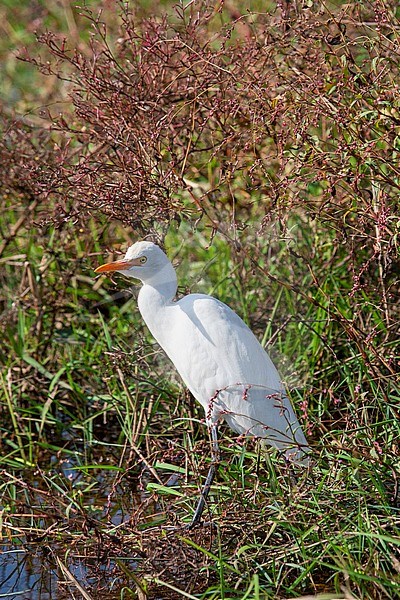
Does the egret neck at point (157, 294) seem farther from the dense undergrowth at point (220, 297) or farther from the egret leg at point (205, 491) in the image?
the egret leg at point (205, 491)

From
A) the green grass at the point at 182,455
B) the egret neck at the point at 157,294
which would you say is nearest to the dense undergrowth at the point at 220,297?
the green grass at the point at 182,455

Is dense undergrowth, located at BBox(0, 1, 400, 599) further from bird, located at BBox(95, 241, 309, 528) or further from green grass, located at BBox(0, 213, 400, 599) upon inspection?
bird, located at BBox(95, 241, 309, 528)

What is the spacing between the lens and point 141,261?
3.47m

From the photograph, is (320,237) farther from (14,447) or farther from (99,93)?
(14,447)

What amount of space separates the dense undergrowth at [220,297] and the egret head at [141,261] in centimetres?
22

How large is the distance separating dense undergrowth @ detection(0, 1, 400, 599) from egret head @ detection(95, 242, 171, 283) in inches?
8.6

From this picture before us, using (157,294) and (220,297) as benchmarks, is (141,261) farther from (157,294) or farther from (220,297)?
(220,297)

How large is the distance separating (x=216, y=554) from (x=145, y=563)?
0.24 m

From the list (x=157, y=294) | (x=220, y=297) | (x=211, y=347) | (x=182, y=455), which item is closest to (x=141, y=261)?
(x=157, y=294)

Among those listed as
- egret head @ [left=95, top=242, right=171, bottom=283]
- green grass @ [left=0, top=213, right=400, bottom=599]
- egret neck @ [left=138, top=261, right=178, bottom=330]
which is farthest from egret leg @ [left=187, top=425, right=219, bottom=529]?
egret head @ [left=95, top=242, right=171, bottom=283]

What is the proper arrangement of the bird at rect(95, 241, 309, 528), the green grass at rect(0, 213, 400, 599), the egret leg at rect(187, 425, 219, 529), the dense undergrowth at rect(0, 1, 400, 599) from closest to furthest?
the green grass at rect(0, 213, 400, 599), the dense undergrowth at rect(0, 1, 400, 599), the egret leg at rect(187, 425, 219, 529), the bird at rect(95, 241, 309, 528)

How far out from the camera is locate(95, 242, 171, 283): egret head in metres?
3.45

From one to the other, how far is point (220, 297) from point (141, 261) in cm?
141

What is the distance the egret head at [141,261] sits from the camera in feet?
11.3
